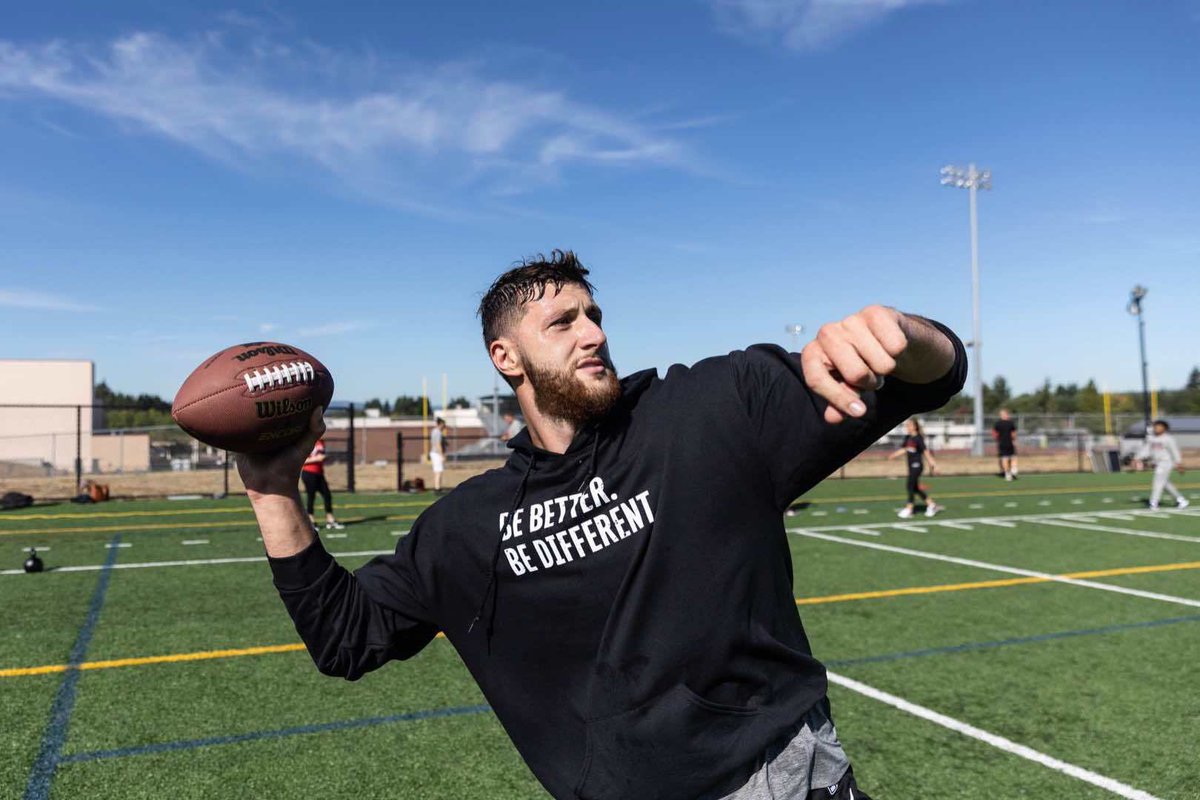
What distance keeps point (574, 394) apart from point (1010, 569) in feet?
30.0

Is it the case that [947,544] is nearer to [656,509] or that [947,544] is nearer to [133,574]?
[133,574]

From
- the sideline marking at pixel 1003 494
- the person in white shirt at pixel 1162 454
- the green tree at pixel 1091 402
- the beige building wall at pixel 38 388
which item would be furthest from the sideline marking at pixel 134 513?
the green tree at pixel 1091 402

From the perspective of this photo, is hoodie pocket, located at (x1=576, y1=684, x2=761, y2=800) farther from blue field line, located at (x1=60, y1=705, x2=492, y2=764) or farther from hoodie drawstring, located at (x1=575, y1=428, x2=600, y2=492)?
blue field line, located at (x1=60, y1=705, x2=492, y2=764)

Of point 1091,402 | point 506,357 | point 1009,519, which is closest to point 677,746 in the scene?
point 506,357

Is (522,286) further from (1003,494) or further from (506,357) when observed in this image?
(1003,494)

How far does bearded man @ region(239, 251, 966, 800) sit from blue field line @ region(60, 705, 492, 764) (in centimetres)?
293

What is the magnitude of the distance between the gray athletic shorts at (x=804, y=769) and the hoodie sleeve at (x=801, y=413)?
522 mm

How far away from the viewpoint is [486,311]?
99.6 inches

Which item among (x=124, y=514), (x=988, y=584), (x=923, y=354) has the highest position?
(x=923, y=354)

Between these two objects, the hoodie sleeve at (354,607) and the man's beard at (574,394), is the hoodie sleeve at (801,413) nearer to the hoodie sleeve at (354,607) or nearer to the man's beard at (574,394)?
the man's beard at (574,394)

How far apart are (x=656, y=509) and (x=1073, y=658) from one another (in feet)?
18.5

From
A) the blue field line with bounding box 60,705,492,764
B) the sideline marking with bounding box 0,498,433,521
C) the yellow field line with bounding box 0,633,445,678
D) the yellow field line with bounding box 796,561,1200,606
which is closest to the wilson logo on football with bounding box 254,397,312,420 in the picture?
the blue field line with bounding box 60,705,492,764

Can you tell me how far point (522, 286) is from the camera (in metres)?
2.41

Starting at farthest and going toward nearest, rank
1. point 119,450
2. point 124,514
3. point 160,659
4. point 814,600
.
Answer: point 119,450 → point 124,514 → point 814,600 → point 160,659
